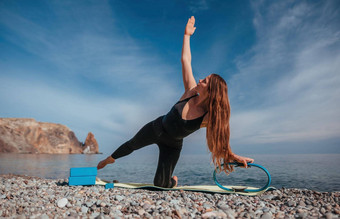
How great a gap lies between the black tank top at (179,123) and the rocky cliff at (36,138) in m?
48.1

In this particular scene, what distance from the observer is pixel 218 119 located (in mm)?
3000

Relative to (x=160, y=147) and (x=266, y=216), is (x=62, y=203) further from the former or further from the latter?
(x=266, y=216)

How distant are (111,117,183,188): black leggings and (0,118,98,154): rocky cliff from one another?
4723 centimetres

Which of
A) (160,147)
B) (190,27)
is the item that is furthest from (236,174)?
(190,27)

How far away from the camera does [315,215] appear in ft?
6.84

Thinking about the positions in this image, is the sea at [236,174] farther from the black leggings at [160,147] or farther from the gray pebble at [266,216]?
the gray pebble at [266,216]

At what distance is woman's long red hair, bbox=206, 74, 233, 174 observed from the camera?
9.73 ft

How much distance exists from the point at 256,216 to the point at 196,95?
5.85 ft

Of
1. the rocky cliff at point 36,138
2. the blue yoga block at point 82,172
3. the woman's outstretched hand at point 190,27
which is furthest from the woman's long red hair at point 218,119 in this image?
the rocky cliff at point 36,138

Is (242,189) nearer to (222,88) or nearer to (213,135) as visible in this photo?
(213,135)

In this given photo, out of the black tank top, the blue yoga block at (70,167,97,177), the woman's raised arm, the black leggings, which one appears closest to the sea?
the black tank top

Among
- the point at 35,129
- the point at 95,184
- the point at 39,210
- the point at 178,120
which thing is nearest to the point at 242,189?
the point at 178,120

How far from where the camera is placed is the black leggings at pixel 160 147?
11.9 ft

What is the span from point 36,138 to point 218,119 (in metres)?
53.2
